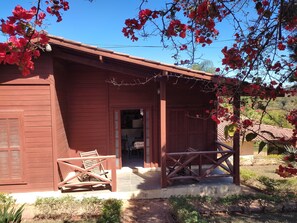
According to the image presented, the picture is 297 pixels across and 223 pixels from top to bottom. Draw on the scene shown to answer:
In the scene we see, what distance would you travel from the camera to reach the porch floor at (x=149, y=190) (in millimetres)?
6273

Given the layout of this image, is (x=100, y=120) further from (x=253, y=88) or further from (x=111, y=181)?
(x=253, y=88)

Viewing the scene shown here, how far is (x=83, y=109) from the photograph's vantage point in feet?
25.8

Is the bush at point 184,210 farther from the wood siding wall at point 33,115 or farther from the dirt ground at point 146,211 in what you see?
the wood siding wall at point 33,115

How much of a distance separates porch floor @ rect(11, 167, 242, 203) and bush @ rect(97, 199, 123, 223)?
31.7 inches

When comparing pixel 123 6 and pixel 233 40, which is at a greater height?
pixel 123 6

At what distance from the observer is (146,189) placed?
21.8 feet

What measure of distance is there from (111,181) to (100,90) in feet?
9.58

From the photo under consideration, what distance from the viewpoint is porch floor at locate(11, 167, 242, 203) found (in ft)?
20.6

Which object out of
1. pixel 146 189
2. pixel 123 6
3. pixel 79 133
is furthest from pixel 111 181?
pixel 123 6

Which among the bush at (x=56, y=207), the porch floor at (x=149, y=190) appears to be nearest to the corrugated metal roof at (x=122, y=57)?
the porch floor at (x=149, y=190)

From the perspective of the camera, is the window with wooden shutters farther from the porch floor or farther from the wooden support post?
the wooden support post

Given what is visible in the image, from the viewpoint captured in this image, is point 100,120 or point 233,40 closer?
point 233,40

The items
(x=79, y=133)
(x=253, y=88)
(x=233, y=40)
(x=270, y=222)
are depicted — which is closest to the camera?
(x=253, y=88)

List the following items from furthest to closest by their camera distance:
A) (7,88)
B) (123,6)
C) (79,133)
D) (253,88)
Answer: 1. (79,133)
2. (7,88)
3. (123,6)
4. (253,88)
